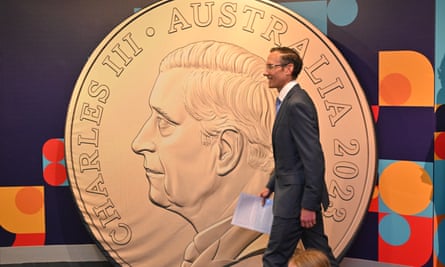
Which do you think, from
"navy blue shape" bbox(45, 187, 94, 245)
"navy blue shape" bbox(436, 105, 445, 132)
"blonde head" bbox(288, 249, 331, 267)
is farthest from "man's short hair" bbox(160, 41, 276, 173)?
"blonde head" bbox(288, 249, 331, 267)

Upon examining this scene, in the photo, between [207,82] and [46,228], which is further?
[46,228]

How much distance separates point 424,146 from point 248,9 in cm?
104

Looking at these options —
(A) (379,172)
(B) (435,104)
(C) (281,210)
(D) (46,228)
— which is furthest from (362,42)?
(D) (46,228)

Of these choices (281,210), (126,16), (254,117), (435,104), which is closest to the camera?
(281,210)

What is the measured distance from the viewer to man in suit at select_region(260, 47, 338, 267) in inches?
89.1

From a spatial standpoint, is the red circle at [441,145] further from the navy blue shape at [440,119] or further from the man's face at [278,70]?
the man's face at [278,70]

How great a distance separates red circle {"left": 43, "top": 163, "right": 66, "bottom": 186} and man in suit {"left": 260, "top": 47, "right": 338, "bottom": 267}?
1.32 metres

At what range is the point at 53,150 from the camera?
3236mm

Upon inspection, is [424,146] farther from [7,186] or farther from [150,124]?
[7,186]

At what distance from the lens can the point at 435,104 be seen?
2.75 m

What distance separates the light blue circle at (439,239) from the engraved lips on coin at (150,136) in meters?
0.80

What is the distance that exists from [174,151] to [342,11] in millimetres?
1050

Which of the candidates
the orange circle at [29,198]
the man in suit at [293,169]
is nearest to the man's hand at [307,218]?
the man in suit at [293,169]

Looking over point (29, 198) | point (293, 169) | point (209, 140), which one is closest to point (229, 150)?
point (209, 140)
